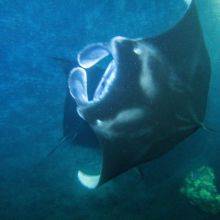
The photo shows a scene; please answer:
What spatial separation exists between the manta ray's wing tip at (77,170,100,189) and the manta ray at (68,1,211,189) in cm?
58

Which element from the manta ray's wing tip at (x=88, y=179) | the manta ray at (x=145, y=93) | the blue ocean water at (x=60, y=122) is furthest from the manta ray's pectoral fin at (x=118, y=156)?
the blue ocean water at (x=60, y=122)

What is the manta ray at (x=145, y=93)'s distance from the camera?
3092mm

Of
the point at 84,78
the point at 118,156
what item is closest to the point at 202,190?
the point at 118,156

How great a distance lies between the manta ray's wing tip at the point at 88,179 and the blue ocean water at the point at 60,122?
335 mm

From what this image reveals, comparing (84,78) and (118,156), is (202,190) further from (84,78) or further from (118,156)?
(84,78)

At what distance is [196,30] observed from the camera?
334cm

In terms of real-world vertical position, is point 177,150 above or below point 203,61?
below

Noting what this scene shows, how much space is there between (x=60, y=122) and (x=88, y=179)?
0.77m

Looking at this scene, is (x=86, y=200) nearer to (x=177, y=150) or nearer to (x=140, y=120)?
(x=177, y=150)

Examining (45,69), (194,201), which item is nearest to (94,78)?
(45,69)

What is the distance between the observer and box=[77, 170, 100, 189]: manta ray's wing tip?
13.0 ft

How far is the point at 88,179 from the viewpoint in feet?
13.5

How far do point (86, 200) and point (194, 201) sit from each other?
4.99 feet

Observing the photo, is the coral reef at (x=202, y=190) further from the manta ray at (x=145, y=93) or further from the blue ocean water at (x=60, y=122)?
the manta ray at (x=145, y=93)
